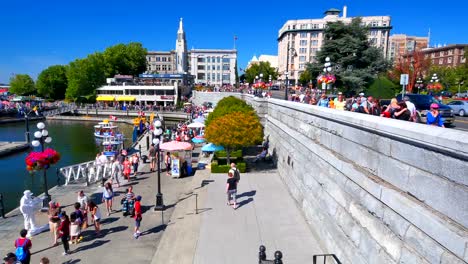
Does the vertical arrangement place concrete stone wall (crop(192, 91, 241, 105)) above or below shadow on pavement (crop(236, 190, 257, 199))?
above

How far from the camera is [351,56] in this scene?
95.3 ft

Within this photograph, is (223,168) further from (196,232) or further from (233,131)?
(196,232)

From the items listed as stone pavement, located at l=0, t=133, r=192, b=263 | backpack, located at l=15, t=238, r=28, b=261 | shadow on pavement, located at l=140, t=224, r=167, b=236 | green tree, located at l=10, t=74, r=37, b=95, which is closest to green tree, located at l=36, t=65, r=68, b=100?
green tree, located at l=10, t=74, r=37, b=95

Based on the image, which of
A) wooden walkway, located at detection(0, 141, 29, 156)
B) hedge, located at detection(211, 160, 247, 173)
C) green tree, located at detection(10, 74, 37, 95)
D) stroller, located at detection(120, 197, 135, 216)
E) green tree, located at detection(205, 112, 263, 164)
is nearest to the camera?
stroller, located at detection(120, 197, 135, 216)

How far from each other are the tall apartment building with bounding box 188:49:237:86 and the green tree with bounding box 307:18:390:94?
8379 cm

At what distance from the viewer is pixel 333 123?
27.8 ft

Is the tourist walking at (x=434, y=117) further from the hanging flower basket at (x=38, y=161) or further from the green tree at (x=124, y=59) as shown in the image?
the green tree at (x=124, y=59)

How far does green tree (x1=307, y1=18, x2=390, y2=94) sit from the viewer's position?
93.1 ft

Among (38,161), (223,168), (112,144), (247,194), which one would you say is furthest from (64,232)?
(112,144)

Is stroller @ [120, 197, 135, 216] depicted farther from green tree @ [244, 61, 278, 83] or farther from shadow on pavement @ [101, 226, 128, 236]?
green tree @ [244, 61, 278, 83]

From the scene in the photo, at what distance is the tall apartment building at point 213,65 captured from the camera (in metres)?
113

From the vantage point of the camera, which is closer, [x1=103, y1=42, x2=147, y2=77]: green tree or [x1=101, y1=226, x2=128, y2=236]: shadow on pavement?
[x1=101, y1=226, x2=128, y2=236]: shadow on pavement

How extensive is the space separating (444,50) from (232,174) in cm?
10974

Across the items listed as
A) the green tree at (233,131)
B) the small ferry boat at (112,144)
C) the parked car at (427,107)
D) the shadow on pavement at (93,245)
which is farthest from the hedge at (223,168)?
the small ferry boat at (112,144)
